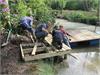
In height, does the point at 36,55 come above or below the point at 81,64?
above

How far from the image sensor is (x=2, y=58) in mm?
7730

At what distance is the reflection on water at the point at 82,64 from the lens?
9.07 metres

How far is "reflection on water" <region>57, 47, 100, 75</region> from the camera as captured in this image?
29.8ft

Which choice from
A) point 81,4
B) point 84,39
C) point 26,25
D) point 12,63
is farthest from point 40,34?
point 81,4

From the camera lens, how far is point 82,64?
32.9ft

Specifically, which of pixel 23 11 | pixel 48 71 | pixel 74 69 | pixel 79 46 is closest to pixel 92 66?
pixel 74 69

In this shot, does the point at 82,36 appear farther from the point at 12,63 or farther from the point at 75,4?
the point at 75,4

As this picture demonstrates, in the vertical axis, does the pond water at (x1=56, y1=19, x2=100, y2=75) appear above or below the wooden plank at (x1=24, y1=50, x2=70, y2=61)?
below

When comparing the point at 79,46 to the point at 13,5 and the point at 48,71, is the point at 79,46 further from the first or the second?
the point at 48,71

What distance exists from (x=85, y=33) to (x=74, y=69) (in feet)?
17.0

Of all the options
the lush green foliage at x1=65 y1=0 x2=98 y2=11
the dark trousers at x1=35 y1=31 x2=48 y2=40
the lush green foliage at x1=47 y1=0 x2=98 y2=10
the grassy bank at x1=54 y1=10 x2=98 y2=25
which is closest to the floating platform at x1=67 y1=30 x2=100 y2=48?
the dark trousers at x1=35 y1=31 x2=48 y2=40

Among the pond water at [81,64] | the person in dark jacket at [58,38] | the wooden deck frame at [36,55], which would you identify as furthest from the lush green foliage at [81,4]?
the wooden deck frame at [36,55]

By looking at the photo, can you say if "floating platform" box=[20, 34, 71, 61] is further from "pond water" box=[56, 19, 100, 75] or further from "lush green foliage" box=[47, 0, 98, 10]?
"lush green foliage" box=[47, 0, 98, 10]

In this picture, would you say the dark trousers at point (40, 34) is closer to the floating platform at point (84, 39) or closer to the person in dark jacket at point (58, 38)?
the person in dark jacket at point (58, 38)
